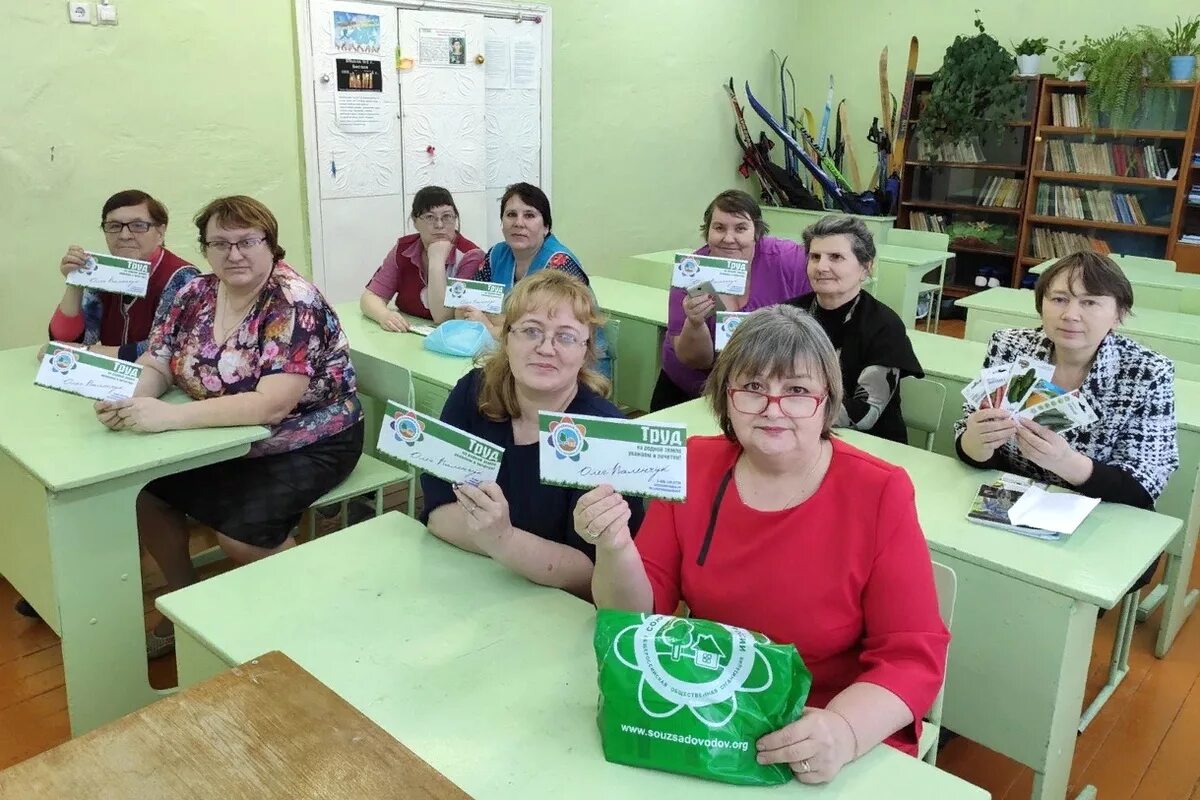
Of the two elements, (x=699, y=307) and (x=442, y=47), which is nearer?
(x=699, y=307)

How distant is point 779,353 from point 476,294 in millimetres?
2057

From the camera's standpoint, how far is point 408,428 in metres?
1.51

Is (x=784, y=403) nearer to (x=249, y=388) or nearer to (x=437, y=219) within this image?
(x=249, y=388)

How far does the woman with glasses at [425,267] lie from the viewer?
3.77 metres

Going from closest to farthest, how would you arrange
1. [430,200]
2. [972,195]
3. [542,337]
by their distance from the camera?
[542,337], [430,200], [972,195]

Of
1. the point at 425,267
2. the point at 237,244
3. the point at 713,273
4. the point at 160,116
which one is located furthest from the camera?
the point at 160,116

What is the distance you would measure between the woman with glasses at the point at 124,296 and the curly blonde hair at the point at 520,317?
5.26 ft

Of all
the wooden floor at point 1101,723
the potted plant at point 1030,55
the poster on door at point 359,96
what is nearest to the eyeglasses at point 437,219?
the poster on door at point 359,96

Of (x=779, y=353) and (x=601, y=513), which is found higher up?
(x=779, y=353)

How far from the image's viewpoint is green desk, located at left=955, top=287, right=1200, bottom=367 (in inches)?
146

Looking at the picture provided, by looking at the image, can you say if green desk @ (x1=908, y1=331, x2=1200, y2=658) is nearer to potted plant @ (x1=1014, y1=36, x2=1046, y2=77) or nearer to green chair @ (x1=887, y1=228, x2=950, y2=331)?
green chair @ (x1=887, y1=228, x2=950, y2=331)

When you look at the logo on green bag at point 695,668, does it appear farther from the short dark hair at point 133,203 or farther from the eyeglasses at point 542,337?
the short dark hair at point 133,203

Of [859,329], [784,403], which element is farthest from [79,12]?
[784,403]

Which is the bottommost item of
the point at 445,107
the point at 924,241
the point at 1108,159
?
the point at 924,241
